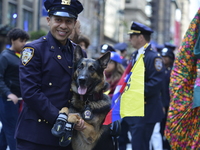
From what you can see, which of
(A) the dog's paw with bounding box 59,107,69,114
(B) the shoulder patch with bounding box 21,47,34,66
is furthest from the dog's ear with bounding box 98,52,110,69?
(B) the shoulder patch with bounding box 21,47,34,66

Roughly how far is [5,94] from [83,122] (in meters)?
2.90

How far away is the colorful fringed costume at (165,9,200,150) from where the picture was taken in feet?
15.6

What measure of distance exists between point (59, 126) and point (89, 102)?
0.60m

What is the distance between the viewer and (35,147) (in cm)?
350

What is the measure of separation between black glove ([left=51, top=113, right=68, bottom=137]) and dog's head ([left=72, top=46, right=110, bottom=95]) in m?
0.37

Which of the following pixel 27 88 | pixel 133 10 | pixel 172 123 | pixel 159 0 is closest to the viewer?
pixel 27 88

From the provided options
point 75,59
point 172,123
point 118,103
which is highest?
point 75,59

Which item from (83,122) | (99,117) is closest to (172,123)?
(99,117)

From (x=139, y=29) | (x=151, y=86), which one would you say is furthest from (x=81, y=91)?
(x=139, y=29)

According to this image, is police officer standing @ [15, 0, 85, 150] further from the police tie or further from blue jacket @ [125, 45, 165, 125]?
blue jacket @ [125, 45, 165, 125]

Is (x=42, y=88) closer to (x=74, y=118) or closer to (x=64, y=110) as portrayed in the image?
(x=64, y=110)

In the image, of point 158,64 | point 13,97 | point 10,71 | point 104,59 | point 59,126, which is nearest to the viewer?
point 59,126

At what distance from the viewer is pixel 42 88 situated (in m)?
3.51

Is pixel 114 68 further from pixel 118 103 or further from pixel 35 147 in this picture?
pixel 35 147
